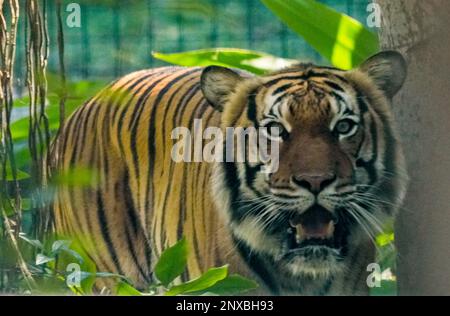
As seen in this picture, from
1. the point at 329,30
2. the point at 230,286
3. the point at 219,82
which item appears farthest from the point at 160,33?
the point at 230,286

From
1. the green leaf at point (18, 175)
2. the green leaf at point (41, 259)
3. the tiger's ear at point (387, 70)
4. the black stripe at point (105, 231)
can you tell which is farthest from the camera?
the black stripe at point (105, 231)

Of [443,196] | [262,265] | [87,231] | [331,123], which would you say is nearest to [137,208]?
[87,231]

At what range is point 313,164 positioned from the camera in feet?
8.47

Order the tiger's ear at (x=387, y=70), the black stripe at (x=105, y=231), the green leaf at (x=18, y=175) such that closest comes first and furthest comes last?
the tiger's ear at (x=387, y=70)
the green leaf at (x=18, y=175)
the black stripe at (x=105, y=231)

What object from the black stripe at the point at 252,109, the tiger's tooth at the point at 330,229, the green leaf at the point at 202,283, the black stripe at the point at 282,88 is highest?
the black stripe at the point at 282,88

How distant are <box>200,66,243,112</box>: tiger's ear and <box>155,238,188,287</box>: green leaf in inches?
14.2

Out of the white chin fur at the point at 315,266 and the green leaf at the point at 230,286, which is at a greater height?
the white chin fur at the point at 315,266

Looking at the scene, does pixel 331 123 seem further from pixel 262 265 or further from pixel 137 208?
pixel 137 208

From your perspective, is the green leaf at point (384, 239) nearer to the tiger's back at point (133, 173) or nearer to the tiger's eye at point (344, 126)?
the tiger's eye at point (344, 126)

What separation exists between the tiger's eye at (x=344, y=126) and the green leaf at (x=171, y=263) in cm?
47

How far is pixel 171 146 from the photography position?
2.82 meters

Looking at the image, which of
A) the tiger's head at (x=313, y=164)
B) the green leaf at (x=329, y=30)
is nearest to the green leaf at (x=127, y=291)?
the tiger's head at (x=313, y=164)

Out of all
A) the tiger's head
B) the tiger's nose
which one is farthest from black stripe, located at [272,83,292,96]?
the tiger's nose

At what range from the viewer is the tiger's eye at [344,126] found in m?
2.65
